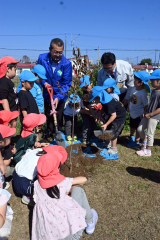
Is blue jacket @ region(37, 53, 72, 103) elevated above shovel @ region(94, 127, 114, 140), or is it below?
above

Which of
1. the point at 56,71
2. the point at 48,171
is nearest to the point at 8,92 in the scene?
the point at 56,71

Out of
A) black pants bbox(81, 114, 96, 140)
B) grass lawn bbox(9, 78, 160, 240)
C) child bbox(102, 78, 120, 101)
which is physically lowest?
grass lawn bbox(9, 78, 160, 240)

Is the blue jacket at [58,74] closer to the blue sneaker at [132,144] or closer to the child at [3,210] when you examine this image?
the blue sneaker at [132,144]

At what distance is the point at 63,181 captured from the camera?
1928 mm

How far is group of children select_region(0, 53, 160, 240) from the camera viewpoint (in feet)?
5.75

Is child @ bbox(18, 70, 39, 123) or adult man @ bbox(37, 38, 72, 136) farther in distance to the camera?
adult man @ bbox(37, 38, 72, 136)

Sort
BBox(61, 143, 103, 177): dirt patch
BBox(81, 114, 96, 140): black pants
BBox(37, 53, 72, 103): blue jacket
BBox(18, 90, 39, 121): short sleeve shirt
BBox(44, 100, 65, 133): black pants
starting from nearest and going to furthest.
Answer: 1. BBox(61, 143, 103, 177): dirt patch
2. BBox(18, 90, 39, 121): short sleeve shirt
3. BBox(37, 53, 72, 103): blue jacket
4. BBox(81, 114, 96, 140): black pants
5. BBox(44, 100, 65, 133): black pants

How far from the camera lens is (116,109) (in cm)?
351

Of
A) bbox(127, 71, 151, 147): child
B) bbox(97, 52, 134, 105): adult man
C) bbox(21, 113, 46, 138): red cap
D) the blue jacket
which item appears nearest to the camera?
bbox(21, 113, 46, 138): red cap

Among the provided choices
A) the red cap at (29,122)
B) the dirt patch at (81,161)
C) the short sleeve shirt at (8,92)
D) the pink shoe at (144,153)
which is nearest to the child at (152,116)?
the pink shoe at (144,153)

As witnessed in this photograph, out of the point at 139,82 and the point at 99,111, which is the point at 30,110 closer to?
the point at 99,111

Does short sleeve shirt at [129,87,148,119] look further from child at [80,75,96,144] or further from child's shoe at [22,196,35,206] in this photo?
child's shoe at [22,196,35,206]

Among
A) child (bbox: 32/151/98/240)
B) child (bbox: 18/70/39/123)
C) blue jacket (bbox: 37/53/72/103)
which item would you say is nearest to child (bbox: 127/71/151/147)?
blue jacket (bbox: 37/53/72/103)

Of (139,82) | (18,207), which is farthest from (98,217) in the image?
(139,82)
